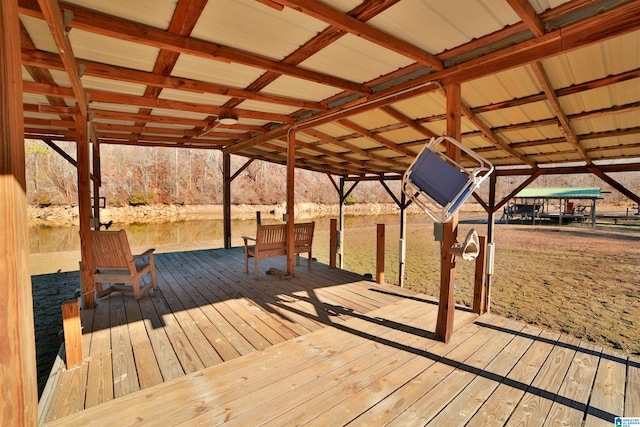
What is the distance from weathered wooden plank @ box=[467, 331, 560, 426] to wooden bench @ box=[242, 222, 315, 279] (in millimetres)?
3315

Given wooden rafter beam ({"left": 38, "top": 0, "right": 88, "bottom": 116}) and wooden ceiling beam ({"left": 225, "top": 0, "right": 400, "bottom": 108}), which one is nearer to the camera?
wooden rafter beam ({"left": 38, "top": 0, "right": 88, "bottom": 116})

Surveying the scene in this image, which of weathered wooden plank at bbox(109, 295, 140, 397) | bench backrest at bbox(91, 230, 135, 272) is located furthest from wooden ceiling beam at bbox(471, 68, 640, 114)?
bench backrest at bbox(91, 230, 135, 272)

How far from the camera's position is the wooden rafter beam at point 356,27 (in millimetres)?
1683

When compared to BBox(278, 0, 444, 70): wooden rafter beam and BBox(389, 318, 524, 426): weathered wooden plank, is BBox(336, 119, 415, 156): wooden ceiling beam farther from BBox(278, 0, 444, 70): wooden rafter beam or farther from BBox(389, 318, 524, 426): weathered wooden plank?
BBox(389, 318, 524, 426): weathered wooden plank

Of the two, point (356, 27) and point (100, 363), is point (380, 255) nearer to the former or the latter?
point (356, 27)

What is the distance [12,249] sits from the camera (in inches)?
33.5

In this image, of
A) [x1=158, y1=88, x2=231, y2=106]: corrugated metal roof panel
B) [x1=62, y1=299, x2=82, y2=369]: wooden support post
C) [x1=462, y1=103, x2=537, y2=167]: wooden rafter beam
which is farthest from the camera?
[x1=158, y1=88, x2=231, y2=106]: corrugated metal roof panel

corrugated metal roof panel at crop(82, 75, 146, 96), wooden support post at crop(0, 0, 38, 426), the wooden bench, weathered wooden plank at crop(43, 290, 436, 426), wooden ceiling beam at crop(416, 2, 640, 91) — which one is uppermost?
corrugated metal roof panel at crop(82, 75, 146, 96)

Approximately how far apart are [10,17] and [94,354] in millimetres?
2523

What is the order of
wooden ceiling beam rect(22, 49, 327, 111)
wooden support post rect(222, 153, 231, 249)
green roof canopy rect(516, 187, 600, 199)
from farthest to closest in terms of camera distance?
green roof canopy rect(516, 187, 600, 199) → wooden support post rect(222, 153, 231, 249) → wooden ceiling beam rect(22, 49, 327, 111)

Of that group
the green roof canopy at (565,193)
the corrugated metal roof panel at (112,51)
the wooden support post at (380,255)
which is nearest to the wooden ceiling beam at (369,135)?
the wooden support post at (380,255)

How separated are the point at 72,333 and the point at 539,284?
9197 mm

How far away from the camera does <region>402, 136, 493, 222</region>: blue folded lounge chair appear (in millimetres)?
2283

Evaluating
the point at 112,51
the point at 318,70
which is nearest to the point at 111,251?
the point at 112,51
